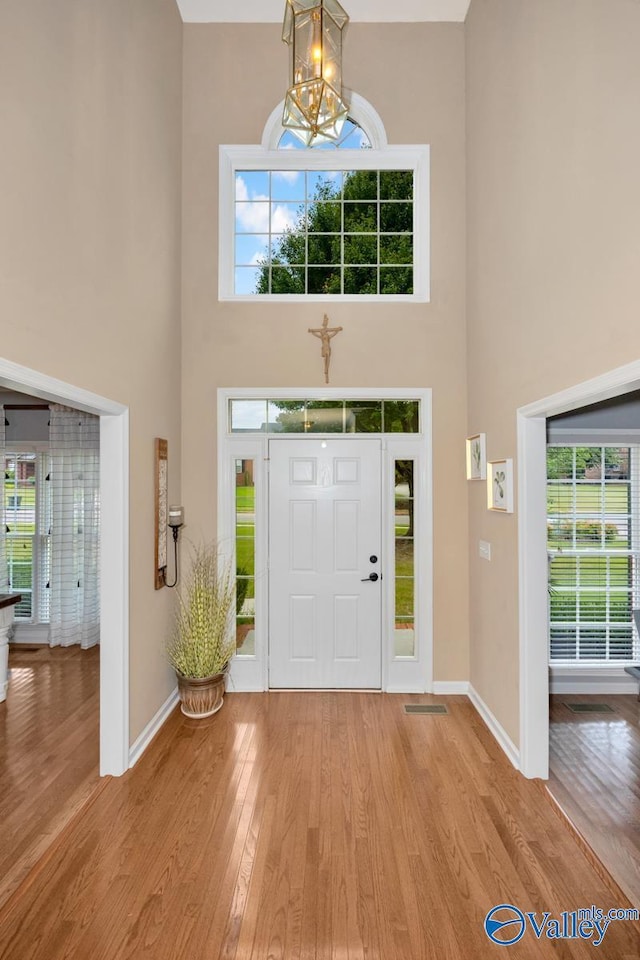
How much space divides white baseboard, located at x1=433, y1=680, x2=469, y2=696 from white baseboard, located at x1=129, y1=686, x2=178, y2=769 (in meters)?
2.08

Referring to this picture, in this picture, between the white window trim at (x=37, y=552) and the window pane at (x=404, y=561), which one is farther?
the white window trim at (x=37, y=552)

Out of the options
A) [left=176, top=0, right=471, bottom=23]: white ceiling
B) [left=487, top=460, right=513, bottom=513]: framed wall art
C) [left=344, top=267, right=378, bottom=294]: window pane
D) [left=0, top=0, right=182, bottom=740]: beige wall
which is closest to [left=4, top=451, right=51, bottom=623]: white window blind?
[left=0, top=0, right=182, bottom=740]: beige wall

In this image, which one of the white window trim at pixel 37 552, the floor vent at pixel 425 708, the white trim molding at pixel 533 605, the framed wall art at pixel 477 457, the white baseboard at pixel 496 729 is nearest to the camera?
the white trim molding at pixel 533 605

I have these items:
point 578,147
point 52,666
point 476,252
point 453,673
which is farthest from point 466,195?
point 52,666

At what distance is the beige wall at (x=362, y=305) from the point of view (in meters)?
4.29

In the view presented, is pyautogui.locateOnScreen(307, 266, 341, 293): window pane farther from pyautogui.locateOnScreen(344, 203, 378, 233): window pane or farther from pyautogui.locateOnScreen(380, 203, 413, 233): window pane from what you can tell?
pyautogui.locateOnScreen(380, 203, 413, 233): window pane

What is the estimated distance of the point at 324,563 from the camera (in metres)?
4.34

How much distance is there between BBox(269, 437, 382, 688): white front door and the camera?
430cm

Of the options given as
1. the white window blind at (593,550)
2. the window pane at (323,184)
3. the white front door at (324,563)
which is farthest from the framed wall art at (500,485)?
the window pane at (323,184)

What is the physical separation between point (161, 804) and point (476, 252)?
423cm

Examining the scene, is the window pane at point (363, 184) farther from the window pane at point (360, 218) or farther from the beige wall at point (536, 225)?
the beige wall at point (536, 225)

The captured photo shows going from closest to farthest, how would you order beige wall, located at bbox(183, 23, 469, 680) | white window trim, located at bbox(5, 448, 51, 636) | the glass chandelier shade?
1. the glass chandelier shade
2. beige wall, located at bbox(183, 23, 469, 680)
3. white window trim, located at bbox(5, 448, 51, 636)

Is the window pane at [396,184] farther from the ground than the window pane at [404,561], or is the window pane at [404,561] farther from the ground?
the window pane at [396,184]

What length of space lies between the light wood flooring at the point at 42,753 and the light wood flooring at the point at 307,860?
12 centimetres
